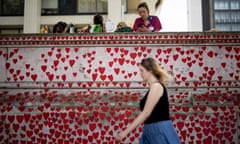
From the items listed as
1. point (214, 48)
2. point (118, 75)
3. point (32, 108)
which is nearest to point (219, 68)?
point (214, 48)

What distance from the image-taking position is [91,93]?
17.5 feet

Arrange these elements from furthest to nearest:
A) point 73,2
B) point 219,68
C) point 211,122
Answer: point 73,2, point 219,68, point 211,122

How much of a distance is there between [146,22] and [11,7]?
463 inches

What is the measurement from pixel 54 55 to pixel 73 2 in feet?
35.5

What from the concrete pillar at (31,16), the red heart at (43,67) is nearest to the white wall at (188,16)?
the red heart at (43,67)

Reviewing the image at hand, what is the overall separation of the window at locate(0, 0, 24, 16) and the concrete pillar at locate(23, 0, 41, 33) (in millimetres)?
973

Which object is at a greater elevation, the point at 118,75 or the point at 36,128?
the point at 118,75

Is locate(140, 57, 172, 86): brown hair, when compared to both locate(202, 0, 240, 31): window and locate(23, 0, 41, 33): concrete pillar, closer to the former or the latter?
locate(202, 0, 240, 31): window

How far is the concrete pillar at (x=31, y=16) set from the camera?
14.8 m

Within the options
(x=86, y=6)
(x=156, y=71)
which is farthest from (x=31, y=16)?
(x=156, y=71)

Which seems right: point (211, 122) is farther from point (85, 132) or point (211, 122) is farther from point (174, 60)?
point (85, 132)

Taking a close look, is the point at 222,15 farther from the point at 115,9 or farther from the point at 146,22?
the point at 115,9

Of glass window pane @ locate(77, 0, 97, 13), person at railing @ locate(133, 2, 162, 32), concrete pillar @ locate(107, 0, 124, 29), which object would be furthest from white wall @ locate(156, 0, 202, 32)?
glass window pane @ locate(77, 0, 97, 13)

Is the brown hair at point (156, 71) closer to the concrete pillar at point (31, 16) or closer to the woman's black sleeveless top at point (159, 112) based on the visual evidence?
the woman's black sleeveless top at point (159, 112)
